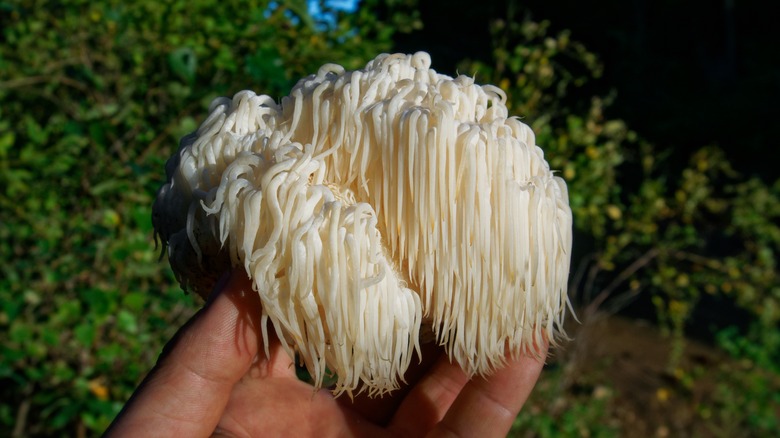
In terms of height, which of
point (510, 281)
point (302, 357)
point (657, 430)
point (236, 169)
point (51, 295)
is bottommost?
point (657, 430)

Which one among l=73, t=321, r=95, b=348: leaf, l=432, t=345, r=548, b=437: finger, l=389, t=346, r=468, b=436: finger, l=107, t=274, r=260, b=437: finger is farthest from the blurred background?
l=432, t=345, r=548, b=437: finger

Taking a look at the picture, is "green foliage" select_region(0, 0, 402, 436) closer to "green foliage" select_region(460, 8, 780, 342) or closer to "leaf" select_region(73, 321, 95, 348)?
"leaf" select_region(73, 321, 95, 348)

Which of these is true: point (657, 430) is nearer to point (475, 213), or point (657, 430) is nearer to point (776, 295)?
point (776, 295)

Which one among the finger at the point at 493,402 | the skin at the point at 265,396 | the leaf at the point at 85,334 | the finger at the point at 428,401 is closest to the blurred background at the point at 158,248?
the leaf at the point at 85,334

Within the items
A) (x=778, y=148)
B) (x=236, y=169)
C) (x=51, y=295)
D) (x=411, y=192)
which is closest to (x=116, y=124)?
(x=51, y=295)

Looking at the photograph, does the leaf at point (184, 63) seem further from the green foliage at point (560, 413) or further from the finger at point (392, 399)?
the green foliage at point (560, 413)
